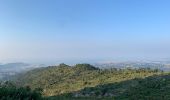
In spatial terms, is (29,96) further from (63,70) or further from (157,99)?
(63,70)

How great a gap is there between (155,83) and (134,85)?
81.5 inches

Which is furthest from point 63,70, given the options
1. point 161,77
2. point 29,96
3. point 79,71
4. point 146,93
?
point 29,96

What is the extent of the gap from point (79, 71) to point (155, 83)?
1848 inches

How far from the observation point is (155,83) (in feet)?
112

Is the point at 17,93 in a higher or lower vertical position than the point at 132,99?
higher

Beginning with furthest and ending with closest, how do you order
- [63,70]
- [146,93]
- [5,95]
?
[63,70] < [146,93] < [5,95]

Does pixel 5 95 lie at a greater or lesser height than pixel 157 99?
greater

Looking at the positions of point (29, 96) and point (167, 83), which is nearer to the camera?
point (29, 96)

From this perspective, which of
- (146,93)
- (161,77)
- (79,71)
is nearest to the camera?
(146,93)

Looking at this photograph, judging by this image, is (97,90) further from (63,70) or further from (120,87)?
(63,70)

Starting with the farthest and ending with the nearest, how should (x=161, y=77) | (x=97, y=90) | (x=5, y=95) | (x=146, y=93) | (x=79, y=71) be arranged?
(x=79, y=71) < (x=161, y=77) < (x=97, y=90) < (x=146, y=93) < (x=5, y=95)

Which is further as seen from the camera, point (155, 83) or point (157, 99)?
point (155, 83)

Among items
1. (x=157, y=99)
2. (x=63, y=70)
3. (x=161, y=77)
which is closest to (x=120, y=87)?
(x=161, y=77)

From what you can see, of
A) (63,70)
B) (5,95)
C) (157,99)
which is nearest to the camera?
(5,95)
